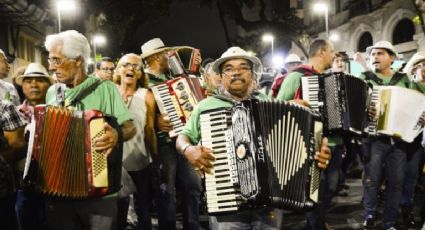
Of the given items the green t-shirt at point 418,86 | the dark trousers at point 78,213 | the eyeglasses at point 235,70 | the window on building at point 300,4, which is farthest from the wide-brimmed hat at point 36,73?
the window on building at point 300,4

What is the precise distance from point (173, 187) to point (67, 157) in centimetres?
242

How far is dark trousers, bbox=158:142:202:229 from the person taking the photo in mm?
5828

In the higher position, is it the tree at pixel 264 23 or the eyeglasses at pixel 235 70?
the tree at pixel 264 23

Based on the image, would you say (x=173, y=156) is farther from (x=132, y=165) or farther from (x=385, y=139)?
(x=385, y=139)

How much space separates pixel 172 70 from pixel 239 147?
9.79 feet

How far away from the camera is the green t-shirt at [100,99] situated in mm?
3887

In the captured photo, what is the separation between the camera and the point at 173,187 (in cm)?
589

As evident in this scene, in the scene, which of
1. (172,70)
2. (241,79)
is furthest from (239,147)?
(172,70)

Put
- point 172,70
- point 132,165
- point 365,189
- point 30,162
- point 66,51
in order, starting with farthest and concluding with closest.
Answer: point 365,189 < point 172,70 < point 132,165 < point 66,51 < point 30,162

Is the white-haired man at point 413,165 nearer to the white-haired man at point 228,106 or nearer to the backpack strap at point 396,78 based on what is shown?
the backpack strap at point 396,78

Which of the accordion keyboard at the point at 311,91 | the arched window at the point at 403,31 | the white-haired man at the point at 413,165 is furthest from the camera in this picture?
the arched window at the point at 403,31

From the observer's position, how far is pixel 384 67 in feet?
22.1

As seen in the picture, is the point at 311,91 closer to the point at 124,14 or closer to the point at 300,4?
the point at 124,14

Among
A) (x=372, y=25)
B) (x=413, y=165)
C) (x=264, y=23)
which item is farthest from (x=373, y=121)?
(x=264, y=23)
